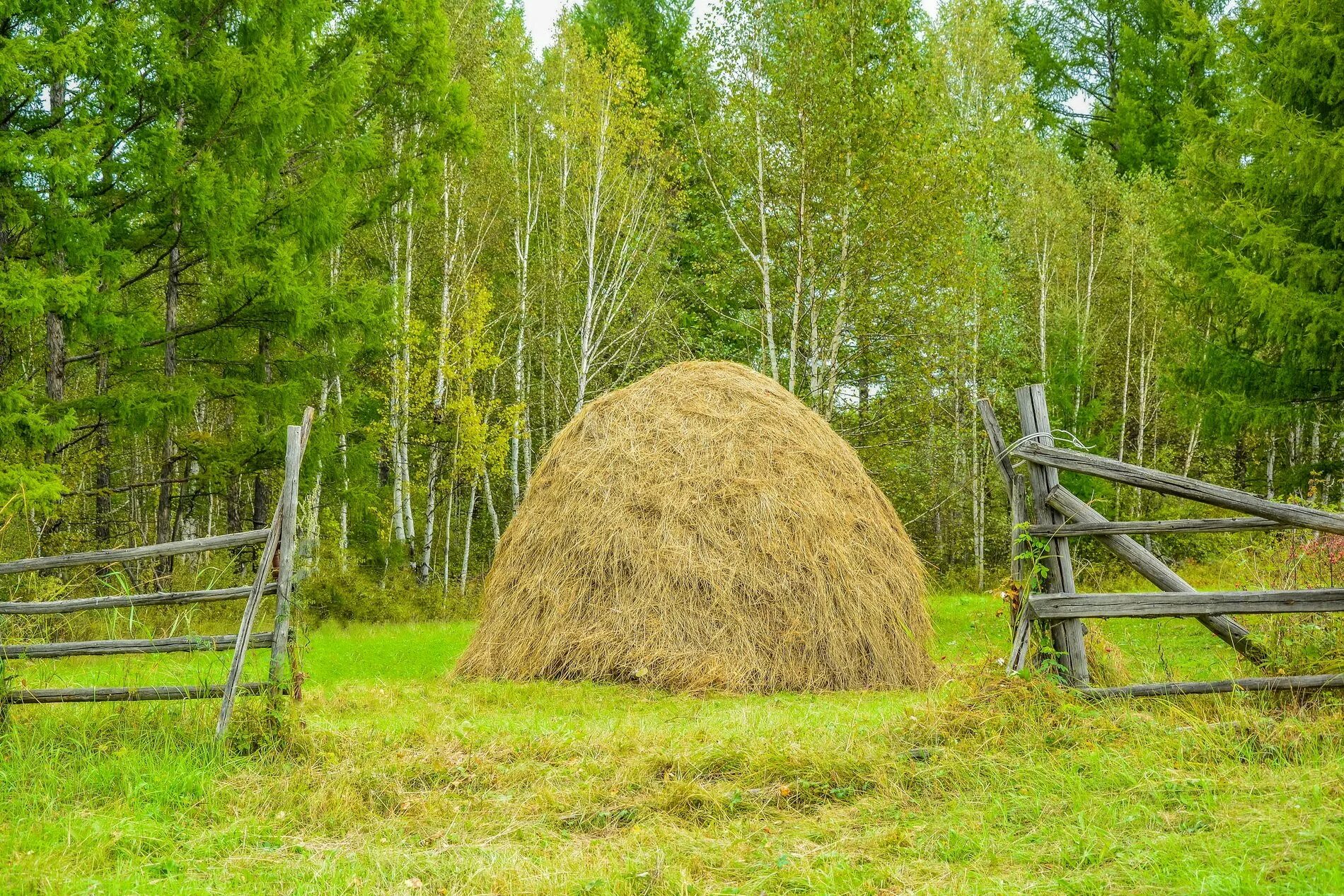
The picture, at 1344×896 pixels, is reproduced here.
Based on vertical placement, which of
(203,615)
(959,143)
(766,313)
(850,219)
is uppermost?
(959,143)

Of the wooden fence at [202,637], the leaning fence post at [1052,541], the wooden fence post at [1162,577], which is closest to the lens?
the wooden fence post at [1162,577]

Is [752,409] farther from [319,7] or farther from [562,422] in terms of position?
[562,422]

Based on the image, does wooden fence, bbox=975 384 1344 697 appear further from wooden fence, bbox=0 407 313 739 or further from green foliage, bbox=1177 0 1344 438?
green foliage, bbox=1177 0 1344 438

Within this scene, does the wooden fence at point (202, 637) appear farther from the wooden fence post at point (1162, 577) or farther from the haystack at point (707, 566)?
the wooden fence post at point (1162, 577)

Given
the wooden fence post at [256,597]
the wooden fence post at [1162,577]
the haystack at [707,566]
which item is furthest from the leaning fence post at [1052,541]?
the wooden fence post at [256,597]

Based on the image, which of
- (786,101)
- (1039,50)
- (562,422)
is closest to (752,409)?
(786,101)

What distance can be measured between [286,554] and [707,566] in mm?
4004

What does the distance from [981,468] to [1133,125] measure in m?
12.7

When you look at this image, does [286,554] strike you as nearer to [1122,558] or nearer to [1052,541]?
[1052,541]

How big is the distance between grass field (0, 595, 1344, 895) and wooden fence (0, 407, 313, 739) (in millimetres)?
164

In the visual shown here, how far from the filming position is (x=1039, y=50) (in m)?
30.7

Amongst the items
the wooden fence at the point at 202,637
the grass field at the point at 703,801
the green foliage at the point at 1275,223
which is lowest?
the grass field at the point at 703,801

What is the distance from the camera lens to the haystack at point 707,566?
867cm

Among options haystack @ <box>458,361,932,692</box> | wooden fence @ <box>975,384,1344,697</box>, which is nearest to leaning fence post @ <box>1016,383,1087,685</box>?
wooden fence @ <box>975,384,1344,697</box>
